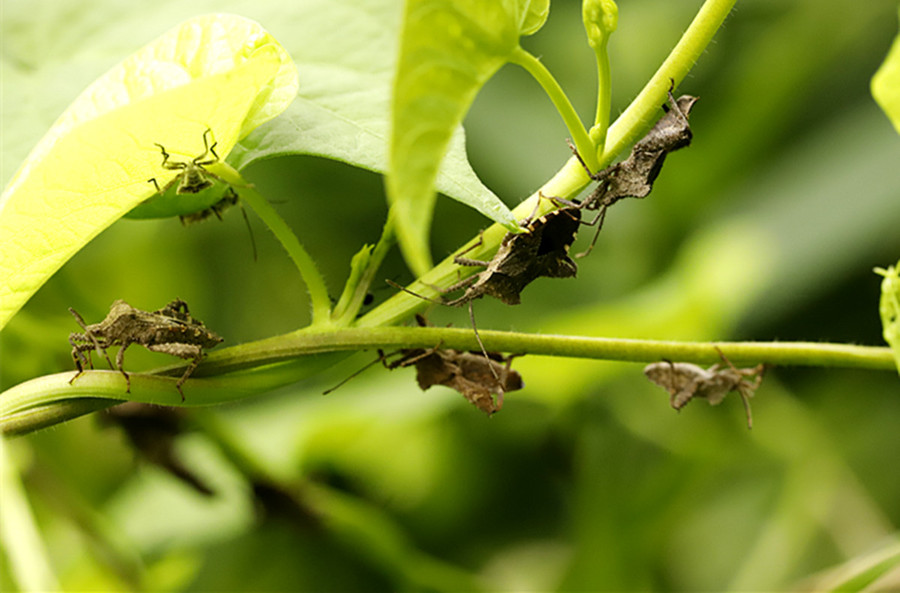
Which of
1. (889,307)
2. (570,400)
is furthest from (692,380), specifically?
(570,400)

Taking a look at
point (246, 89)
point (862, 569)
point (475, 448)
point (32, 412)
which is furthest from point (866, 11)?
point (32, 412)

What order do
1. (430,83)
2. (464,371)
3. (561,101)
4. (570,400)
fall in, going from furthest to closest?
(570,400)
(464,371)
(561,101)
(430,83)

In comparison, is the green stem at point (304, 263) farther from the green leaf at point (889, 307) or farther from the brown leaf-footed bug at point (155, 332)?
the green leaf at point (889, 307)

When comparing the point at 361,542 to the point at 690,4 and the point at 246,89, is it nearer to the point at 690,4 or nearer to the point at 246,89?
the point at 246,89

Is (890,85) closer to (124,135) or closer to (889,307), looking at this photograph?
(889,307)

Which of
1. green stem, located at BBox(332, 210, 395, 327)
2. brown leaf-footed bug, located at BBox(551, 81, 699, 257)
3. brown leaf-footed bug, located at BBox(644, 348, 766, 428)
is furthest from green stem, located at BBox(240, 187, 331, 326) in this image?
brown leaf-footed bug, located at BBox(644, 348, 766, 428)

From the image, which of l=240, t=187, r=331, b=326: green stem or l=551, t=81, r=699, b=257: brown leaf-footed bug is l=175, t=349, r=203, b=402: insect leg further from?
l=551, t=81, r=699, b=257: brown leaf-footed bug
